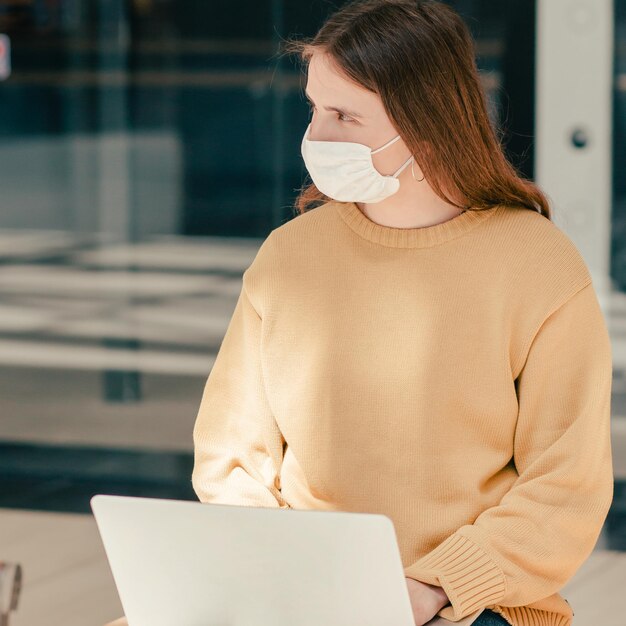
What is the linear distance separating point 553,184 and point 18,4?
1.86 m

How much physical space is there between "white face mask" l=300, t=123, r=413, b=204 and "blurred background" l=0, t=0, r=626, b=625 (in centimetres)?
202

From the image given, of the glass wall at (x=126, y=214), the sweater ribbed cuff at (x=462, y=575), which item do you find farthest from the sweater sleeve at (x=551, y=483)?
the glass wall at (x=126, y=214)

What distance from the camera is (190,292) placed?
3930 mm

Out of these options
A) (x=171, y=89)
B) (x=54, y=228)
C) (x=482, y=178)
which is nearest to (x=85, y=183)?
(x=54, y=228)

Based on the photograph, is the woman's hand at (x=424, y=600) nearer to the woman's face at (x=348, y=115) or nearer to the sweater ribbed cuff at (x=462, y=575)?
the sweater ribbed cuff at (x=462, y=575)

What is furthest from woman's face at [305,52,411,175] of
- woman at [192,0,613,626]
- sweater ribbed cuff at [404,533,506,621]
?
sweater ribbed cuff at [404,533,506,621]

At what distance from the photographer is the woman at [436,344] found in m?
1.51

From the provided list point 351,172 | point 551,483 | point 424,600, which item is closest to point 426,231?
point 351,172

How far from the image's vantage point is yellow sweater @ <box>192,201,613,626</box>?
1.50 m

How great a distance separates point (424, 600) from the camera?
4.68 ft

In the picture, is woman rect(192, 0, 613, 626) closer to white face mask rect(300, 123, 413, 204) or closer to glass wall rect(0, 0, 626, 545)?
white face mask rect(300, 123, 413, 204)

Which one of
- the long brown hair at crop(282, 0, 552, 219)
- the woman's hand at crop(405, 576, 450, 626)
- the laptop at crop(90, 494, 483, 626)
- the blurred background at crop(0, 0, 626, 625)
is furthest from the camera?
the blurred background at crop(0, 0, 626, 625)

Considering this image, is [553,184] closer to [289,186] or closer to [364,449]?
[289,186]

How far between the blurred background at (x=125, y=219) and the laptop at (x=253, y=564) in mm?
2194
